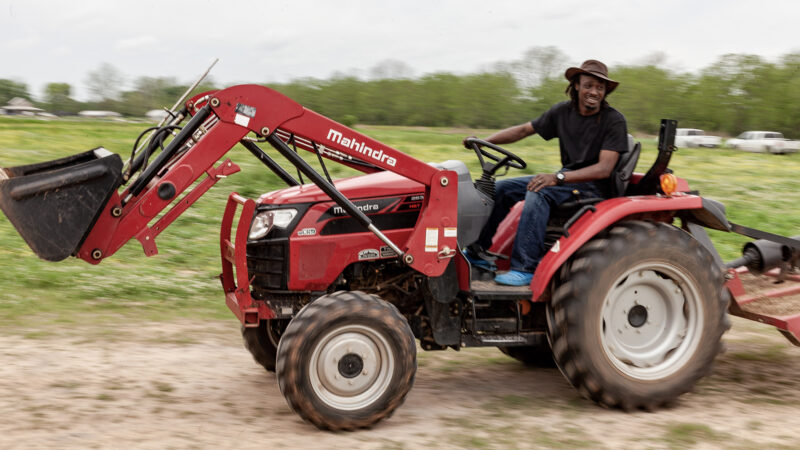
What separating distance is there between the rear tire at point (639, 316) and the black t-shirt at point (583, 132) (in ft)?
1.85

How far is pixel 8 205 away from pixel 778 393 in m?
4.77

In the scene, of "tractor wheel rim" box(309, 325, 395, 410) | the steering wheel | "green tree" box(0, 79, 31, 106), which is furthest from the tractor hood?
"green tree" box(0, 79, 31, 106)

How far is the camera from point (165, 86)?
18.4 metres

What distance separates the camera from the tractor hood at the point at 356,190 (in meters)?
5.16

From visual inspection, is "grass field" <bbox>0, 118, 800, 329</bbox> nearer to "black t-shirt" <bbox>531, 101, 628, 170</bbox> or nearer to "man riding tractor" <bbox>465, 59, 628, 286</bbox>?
"man riding tractor" <bbox>465, 59, 628, 286</bbox>

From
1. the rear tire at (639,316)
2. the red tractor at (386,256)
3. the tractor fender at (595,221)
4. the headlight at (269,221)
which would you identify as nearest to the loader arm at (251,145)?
the red tractor at (386,256)

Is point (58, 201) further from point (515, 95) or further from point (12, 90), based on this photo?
point (515, 95)

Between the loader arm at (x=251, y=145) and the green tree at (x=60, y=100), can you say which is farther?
the green tree at (x=60, y=100)

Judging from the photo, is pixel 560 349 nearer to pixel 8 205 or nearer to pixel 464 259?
pixel 464 259

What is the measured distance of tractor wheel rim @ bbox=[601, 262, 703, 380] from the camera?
5.42 meters

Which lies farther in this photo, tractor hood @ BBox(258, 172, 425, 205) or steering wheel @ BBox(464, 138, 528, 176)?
steering wheel @ BBox(464, 138, 528, 176)

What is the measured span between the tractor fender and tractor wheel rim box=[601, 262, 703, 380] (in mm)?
370

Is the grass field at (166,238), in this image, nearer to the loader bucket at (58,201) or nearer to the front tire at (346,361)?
the loader bucket at (58,201)

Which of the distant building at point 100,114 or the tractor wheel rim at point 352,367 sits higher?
the distant building at point 100,114
